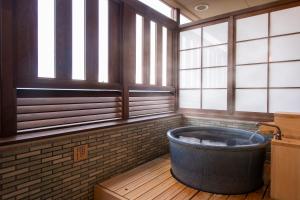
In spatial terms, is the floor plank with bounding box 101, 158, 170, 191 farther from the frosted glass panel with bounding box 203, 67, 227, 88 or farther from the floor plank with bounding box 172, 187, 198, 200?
the frosted glass panel with bounding box 203, 67, 227, 88

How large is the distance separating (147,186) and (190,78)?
93.9 inches

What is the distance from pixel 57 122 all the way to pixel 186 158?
1.49 metres

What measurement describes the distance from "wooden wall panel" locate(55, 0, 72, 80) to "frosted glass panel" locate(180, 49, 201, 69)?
2431 mm

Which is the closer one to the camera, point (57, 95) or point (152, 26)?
point (57, 95)

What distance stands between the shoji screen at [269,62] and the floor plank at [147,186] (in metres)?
1.79

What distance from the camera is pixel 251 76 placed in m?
3.29

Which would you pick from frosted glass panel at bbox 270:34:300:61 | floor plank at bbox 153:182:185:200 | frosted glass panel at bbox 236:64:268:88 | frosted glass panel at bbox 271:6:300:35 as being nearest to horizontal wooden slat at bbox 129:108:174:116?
floor plank at bbox 153:182:185:200

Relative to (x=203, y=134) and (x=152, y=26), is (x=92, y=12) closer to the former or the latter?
(x=152, y=26)

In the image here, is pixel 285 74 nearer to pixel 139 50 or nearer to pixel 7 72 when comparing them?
pixel 139 50

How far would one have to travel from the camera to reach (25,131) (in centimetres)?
189

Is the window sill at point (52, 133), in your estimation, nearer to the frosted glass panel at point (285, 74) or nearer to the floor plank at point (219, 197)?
the floor plank at point (219, 197)

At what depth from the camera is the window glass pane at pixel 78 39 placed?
91.2 inches

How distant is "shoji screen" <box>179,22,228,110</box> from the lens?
3.58m

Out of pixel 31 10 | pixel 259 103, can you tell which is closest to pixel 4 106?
pixel 31 10
